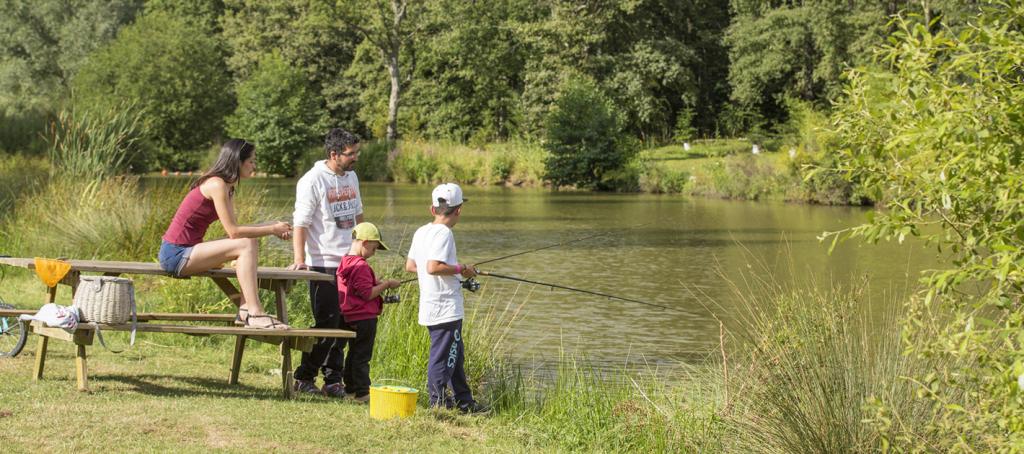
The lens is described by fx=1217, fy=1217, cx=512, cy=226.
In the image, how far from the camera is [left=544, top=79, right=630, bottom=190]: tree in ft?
124

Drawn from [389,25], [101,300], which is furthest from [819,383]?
[389,25]

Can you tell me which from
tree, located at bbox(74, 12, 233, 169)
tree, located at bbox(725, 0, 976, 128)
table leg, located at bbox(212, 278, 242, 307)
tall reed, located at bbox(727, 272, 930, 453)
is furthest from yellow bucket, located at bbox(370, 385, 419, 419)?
tree, located at bbox(74, 12, 233, 169)

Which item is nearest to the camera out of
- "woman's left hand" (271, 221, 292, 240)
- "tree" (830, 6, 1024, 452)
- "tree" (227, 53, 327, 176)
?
"tree" (830, 6, 1024, 452)

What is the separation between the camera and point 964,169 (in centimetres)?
415

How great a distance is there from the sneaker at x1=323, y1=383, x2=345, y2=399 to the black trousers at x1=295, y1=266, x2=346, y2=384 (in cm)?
6

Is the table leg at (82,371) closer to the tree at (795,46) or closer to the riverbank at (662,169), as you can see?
the riverbank at (662,169)

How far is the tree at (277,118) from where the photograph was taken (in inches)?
1893

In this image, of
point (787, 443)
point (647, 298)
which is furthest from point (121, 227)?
point (787, 443)

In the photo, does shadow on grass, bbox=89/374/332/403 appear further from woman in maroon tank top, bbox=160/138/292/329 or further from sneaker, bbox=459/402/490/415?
sneaker, bbox=459/402/490/415

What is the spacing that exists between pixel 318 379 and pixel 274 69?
145 ft

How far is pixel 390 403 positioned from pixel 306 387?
1051 mm

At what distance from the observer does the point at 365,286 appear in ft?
22.6

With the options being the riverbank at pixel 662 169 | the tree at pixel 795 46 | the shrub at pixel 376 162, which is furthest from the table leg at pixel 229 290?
the shrub at pixel 376 162

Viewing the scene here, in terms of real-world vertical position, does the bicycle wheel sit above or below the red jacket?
below
